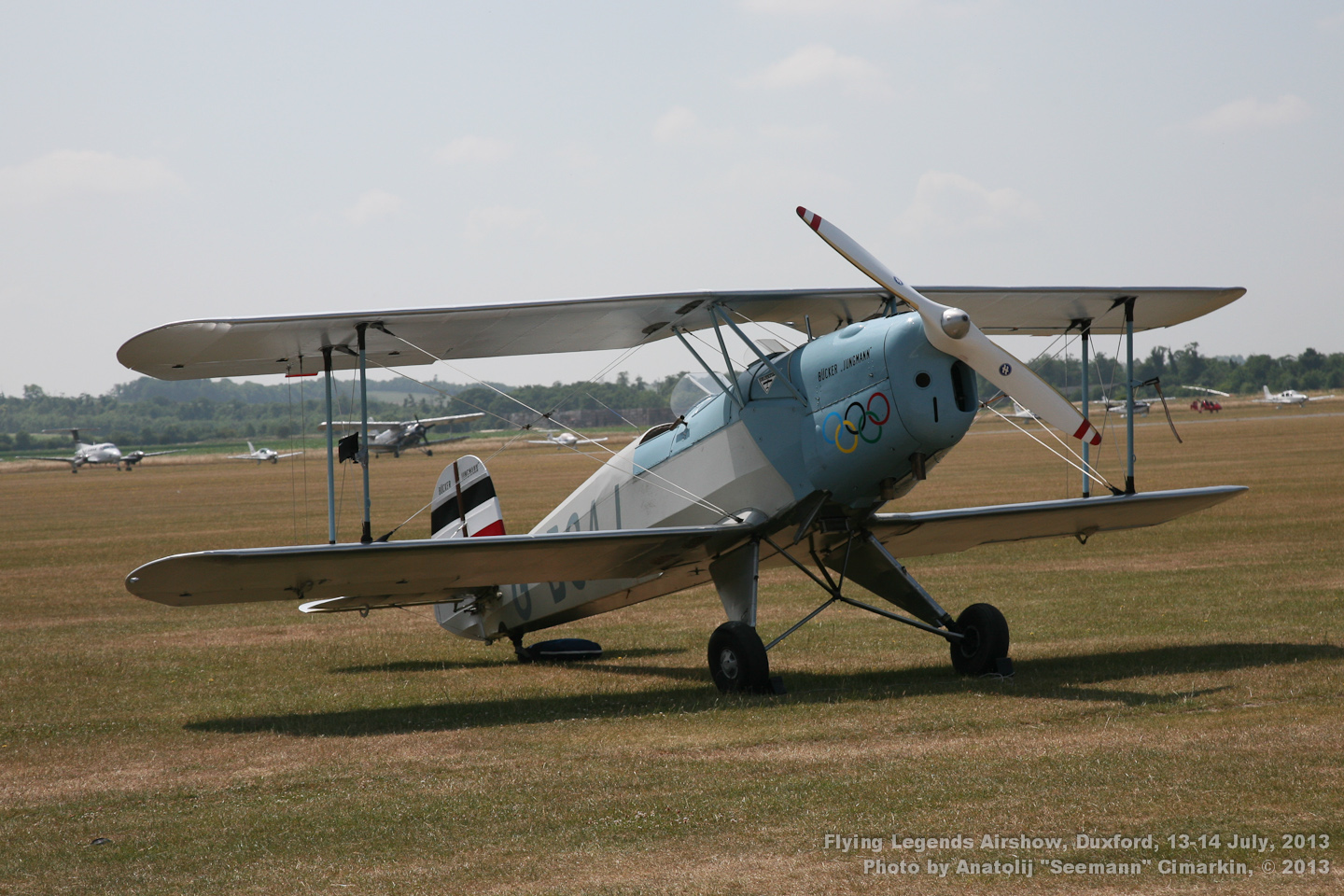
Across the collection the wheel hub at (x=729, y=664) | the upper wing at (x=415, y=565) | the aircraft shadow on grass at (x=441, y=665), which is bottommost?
the aircraft shadow on grass at (x=441, y=665)

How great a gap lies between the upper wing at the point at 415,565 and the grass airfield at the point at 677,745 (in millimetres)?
892

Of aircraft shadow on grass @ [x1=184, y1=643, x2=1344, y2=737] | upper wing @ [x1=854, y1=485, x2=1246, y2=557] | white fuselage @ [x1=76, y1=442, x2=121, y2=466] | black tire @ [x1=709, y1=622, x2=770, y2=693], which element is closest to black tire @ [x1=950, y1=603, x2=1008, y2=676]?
aircraft shadow on grass @ [x1=184, y1=643, x2=1344, y2=737]

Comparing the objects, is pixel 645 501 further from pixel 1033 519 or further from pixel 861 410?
pixel 1033 519

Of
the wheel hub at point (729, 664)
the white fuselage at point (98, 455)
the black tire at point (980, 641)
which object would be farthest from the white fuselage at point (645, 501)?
the white fuselage at point (98, 455)

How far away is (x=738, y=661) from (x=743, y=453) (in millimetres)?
1531

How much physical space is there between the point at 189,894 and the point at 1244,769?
182 inches

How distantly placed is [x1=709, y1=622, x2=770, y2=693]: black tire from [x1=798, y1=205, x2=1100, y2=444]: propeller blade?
94.1 inches

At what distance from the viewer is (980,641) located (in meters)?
8.92

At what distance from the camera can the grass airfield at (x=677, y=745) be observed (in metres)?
4.89

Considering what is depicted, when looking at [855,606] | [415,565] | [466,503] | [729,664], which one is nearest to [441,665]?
[466,503]

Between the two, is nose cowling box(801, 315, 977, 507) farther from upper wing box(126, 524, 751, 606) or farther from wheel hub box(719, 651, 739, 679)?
wheel hub box(719, 651, 739, 679)

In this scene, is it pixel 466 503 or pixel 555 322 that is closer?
pixel 555 322

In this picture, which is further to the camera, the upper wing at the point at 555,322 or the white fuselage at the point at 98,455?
the white fuselage at the point at 98,455

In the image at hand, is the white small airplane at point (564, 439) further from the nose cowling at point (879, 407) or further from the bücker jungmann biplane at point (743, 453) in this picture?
the nose cowling at point (879, 407)
